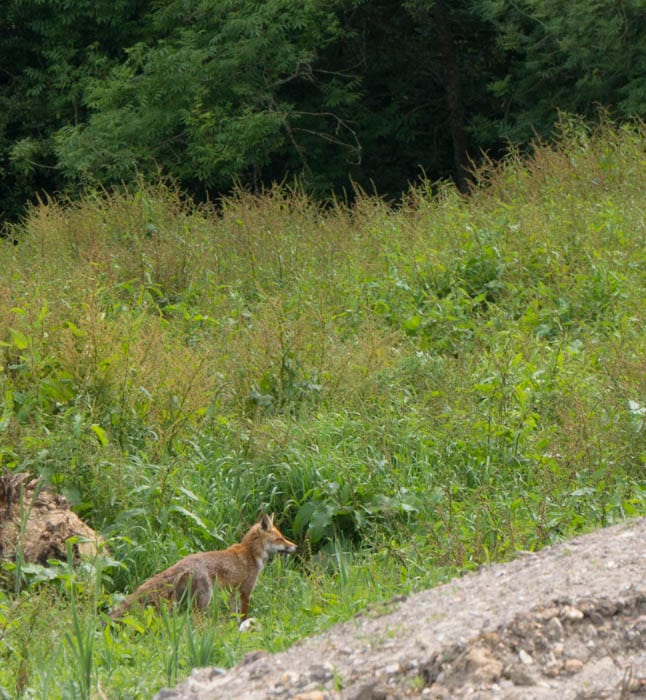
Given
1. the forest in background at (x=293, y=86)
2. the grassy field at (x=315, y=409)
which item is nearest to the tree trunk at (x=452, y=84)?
the forest in background at (x=293, y=86)

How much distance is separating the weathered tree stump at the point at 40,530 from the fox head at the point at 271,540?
87cm

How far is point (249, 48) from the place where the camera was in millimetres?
18172

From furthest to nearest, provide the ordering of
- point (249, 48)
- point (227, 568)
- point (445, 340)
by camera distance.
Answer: point (249, 48)
point (445, 340)
point (227, 568)

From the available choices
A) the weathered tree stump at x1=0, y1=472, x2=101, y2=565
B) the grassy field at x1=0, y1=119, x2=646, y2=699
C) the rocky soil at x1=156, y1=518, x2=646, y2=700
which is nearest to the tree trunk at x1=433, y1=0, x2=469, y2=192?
the grassy field at x1=0, y1=119, x2=646, y2=699

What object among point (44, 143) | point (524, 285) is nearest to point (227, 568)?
point (524, 285)

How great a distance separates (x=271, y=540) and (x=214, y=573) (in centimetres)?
46

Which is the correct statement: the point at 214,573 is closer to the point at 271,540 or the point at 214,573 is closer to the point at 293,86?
the point at 271,540

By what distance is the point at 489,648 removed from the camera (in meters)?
3.27

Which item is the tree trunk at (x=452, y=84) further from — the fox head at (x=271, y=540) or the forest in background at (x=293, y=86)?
the fox head at (x=271, y=540)

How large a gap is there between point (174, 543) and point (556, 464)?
7.36 feet

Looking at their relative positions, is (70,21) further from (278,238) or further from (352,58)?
(278,238)

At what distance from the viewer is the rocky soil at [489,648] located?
3.14 m

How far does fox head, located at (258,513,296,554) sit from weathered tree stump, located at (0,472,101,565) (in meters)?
0.87

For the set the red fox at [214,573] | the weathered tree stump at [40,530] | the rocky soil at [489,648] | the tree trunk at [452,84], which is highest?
the rocky soil at [489,648]
